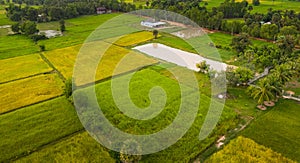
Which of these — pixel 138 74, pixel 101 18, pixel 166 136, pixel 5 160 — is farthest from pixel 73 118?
pixel 101 18

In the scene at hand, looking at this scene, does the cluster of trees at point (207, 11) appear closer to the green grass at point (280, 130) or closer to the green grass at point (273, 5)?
the green grass at point (273, 5)

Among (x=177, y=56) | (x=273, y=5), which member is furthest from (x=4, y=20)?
(x=273, y=5)

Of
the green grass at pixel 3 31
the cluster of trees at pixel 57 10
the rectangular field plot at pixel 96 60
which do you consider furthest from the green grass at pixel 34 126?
the cluster of trees at pixel 57 10

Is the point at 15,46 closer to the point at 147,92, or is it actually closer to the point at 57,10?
the point at 57,10

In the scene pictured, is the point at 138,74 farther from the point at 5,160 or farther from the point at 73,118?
the point at 5,160

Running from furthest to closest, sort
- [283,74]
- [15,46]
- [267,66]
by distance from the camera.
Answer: [15,46] < [267,66] < [283,74]
